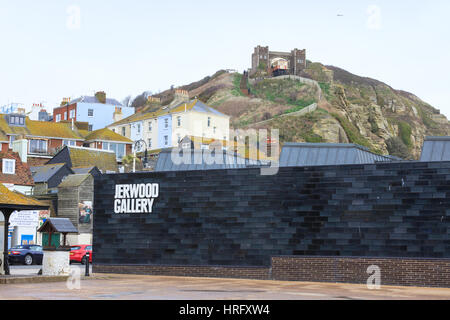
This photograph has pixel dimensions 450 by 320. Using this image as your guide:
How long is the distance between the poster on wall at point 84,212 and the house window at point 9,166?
6.75 meters

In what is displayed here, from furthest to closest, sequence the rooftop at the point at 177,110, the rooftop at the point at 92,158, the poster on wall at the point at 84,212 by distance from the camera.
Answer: the rooftop at the point at 177,110, the rooftop at the point at 92,158, the poster on wall at the point at 84,212

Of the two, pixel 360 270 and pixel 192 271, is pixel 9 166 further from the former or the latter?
pixel 360 270

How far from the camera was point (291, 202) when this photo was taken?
92.3ft

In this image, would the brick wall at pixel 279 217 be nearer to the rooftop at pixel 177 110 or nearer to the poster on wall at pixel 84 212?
the poster on wall at pixel 84 212

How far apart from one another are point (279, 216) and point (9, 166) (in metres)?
36.4

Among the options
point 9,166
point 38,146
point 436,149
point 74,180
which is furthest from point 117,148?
point 436,149

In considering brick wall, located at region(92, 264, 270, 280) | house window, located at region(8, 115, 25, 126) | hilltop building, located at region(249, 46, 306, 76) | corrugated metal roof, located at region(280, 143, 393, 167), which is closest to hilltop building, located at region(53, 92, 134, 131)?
house window, located at region(8, 115, 25, 126)

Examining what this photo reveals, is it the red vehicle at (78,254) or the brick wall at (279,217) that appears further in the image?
the red vehicle at (78,254)

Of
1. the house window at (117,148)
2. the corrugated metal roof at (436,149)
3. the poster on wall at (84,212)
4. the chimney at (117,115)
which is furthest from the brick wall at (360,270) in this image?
the chimney at (117,115)

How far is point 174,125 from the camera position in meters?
87.6

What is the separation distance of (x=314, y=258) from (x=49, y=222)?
35.4 ft

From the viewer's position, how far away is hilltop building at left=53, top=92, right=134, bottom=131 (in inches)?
3912

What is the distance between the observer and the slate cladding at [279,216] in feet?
84.1

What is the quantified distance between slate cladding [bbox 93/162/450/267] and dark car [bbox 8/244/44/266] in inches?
394
